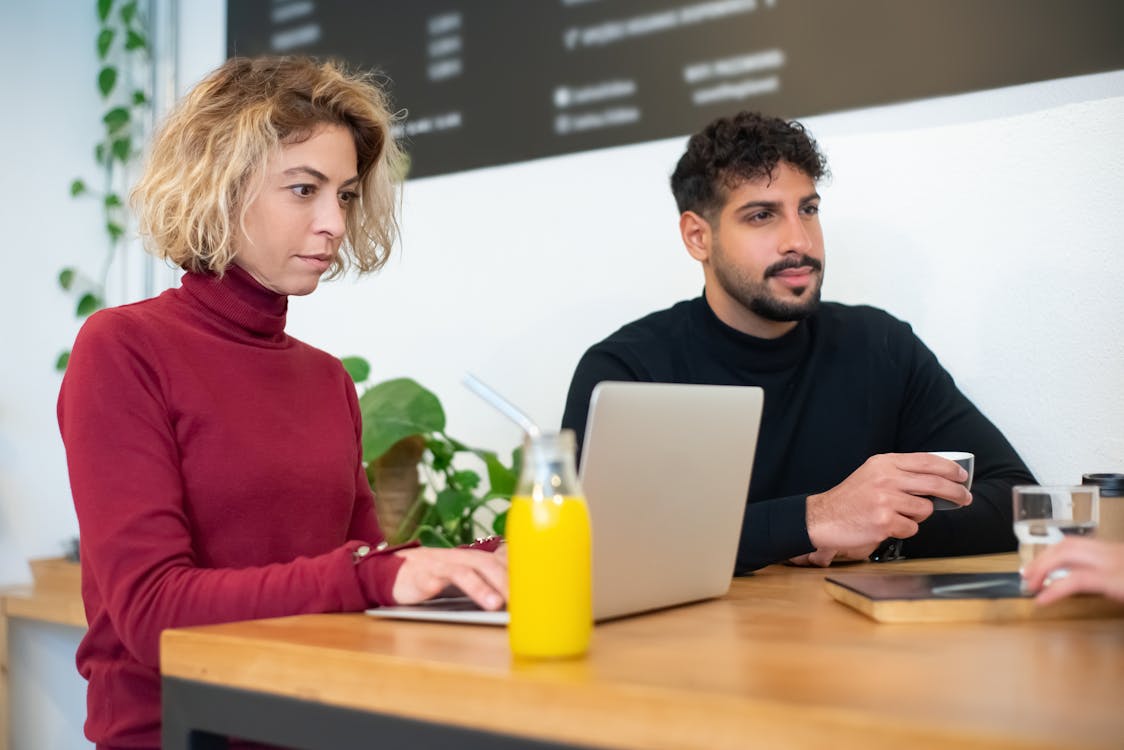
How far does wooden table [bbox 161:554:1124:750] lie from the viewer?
27.1 inches

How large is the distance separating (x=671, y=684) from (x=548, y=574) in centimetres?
13

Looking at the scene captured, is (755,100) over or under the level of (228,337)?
over

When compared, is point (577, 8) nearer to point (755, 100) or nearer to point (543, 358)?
point (755, 100)

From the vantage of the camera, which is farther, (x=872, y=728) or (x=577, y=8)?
(x=577, y=8)

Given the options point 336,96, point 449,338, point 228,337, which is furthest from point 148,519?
point 449,338

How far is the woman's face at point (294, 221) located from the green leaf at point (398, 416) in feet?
2.71

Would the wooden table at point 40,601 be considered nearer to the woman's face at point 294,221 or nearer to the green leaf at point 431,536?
the green leaf at point 431,536

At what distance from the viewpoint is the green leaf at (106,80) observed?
3289 millimetres

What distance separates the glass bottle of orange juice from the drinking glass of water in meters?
0.54

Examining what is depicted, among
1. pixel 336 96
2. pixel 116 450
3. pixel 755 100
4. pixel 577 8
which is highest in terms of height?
pixel 577 8

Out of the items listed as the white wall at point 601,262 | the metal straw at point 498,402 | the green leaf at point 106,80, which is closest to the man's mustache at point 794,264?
the white wall at point 601,262

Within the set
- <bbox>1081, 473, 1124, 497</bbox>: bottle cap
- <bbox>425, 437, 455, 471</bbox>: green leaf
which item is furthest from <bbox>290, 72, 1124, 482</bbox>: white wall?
<bbox>1081, 473, 1124, 497</bbox>: bottle cap

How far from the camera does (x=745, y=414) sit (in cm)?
120

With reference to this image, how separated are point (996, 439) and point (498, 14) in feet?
4.96
